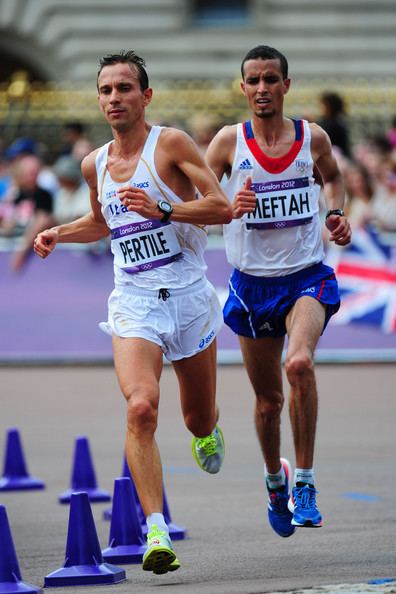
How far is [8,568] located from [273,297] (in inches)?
85.6

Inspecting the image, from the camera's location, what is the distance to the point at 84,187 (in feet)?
62.7

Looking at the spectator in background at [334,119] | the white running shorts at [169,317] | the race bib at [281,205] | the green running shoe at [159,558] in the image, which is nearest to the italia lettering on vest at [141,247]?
the white running shorts at [169,317]

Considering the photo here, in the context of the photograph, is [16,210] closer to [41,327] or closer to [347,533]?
[41,327]

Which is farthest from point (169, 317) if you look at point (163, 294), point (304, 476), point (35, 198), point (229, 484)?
point (35, 198)

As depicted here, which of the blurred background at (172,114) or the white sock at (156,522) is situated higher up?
the blurred background at (172,114)

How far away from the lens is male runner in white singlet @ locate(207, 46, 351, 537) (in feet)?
28.8

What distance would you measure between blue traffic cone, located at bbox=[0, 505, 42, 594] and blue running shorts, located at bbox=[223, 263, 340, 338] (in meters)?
1.98

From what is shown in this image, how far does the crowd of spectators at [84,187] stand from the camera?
58.2 feet

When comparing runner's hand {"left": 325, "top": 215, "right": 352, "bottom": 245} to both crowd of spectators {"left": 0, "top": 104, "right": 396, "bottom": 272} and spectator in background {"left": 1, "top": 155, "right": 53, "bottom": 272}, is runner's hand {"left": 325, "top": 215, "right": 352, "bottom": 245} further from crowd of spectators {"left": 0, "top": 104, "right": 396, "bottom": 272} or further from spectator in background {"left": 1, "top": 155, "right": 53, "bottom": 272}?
spectator in background {"left": 1, "top": 155, "right": 53, "bottom": 272}

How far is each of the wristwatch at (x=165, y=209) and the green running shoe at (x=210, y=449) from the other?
5.09ft

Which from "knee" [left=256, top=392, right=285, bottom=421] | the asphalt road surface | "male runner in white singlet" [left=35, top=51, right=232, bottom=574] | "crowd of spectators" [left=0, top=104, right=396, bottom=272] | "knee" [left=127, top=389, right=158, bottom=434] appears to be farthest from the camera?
"crowd of spectators" [left=0, top=104, right=396, bottom=272]

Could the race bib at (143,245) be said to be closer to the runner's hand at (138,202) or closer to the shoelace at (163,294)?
the shoelace at (163,294)

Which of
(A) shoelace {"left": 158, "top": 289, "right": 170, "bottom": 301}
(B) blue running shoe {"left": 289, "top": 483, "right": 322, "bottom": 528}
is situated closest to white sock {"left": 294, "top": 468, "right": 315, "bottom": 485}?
(B) blue running shoe {"left": 289, "top": 483, "right": 322, "bottom": 528}

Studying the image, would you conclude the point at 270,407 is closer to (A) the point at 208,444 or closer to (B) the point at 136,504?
(A) the point at 208,444
